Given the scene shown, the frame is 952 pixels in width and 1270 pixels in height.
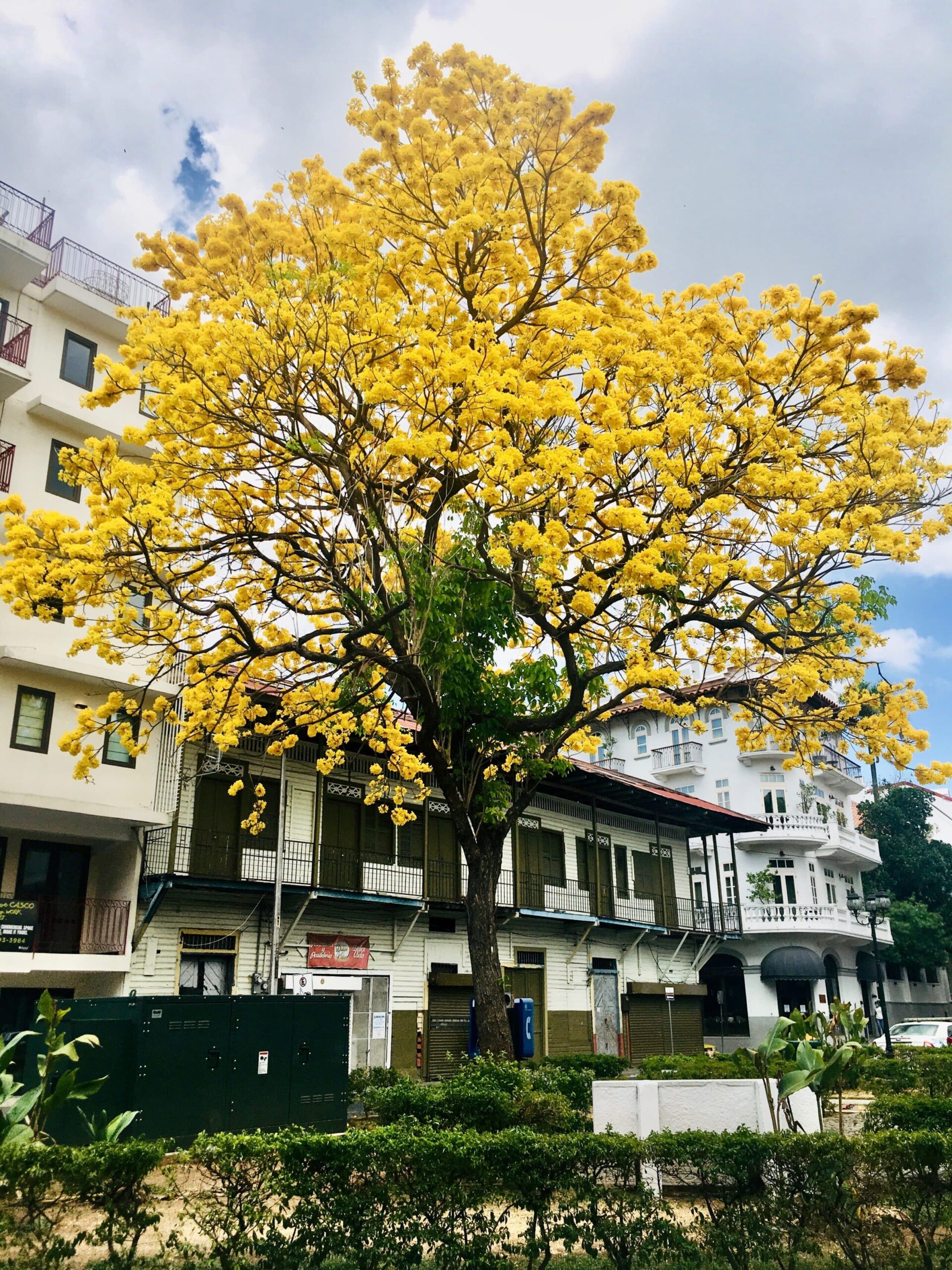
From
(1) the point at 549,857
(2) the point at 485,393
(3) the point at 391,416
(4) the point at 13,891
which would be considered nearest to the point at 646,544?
(2) the point at 485,393

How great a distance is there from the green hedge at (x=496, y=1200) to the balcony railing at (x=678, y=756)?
117ft

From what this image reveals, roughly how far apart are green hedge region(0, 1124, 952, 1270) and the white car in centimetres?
2629

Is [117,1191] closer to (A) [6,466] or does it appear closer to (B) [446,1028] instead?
(A) [6,466]

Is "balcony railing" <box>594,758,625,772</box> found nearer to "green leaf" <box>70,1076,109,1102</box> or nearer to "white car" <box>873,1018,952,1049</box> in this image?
"white car" <box>873,1018,952,1049</box>

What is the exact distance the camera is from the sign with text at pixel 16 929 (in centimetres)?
1603

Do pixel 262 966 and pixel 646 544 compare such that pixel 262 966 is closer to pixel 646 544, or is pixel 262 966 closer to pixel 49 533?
pixel 49 533

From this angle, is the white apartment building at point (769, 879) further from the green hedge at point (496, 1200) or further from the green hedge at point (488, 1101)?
the green hedge at point (496, 1200)

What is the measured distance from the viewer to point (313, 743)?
70.3 ft

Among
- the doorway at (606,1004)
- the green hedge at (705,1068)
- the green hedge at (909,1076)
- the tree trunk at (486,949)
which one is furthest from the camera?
the doorway at (606,1004)

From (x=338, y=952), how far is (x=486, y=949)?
1073cm

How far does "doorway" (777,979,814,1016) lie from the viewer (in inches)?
1492

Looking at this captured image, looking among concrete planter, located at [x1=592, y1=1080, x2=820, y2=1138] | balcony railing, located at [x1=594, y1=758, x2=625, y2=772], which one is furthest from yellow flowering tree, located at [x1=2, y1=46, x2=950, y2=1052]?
balcony railing, located at [x1=594, y1=758, x2=625, y2=772]

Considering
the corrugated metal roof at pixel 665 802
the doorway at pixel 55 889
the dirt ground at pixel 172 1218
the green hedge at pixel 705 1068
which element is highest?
the corrugated metal roof at pixel 665 802

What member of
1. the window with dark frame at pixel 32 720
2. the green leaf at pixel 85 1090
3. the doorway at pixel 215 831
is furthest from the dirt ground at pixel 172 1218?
the window with dark frame at pixel 32 720
